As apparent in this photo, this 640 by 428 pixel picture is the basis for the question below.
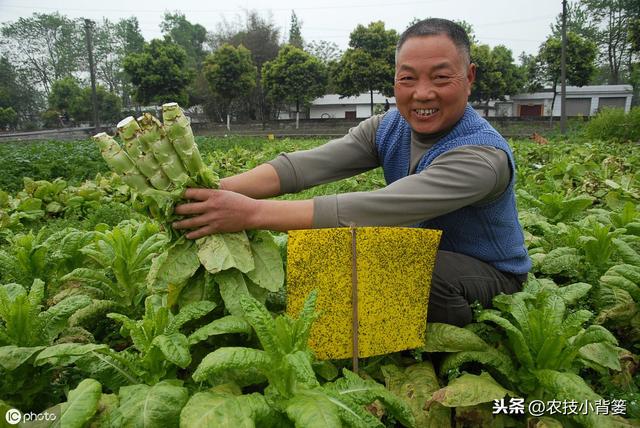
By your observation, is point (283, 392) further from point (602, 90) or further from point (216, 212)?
point (602, 90)

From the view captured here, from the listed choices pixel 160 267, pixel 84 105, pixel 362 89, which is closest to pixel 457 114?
pixel 160 267

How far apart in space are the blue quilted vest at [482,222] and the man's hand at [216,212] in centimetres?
96

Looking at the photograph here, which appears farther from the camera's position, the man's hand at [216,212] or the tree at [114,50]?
the tree at [114,50]

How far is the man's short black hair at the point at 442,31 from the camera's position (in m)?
2.19

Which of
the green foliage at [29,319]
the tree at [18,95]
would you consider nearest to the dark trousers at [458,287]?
the green foliage at [29,319]

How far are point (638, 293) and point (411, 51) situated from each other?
1.86 m

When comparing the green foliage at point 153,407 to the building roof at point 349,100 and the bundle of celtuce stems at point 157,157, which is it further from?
Answer: the building roof at point 349,100

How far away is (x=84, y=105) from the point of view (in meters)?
43.6

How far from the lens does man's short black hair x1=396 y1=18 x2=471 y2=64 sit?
2193mm

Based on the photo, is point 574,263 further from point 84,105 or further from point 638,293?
point 84,105

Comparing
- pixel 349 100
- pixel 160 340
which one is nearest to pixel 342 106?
pixel 349 100

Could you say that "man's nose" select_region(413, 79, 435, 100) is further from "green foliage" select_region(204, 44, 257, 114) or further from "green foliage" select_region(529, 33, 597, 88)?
"green foliage" select_region(204, 44, 257, 114)

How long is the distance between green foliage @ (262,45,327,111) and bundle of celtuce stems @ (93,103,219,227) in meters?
32.7

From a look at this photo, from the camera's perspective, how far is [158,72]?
1262 inches
